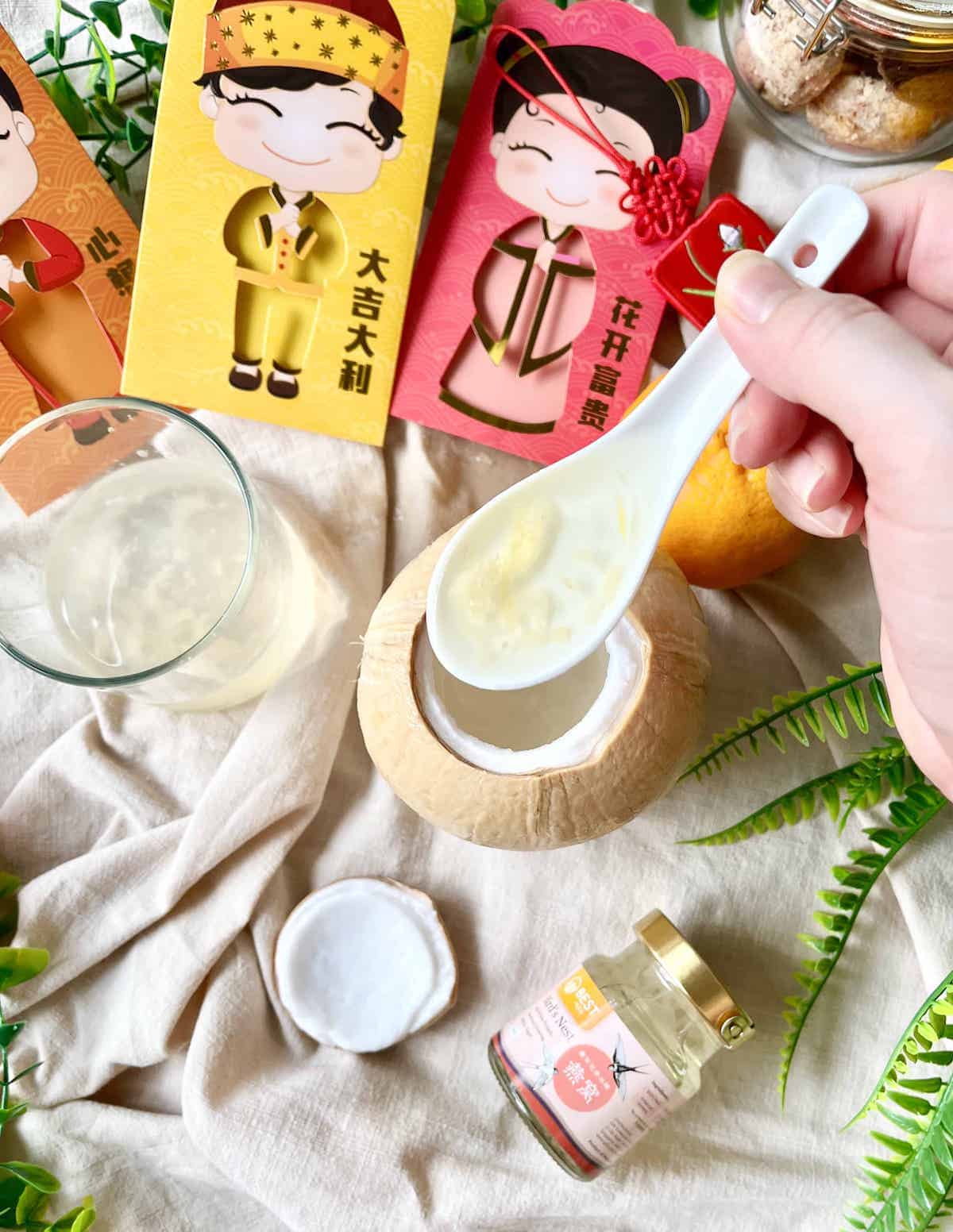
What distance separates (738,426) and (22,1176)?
0.73m

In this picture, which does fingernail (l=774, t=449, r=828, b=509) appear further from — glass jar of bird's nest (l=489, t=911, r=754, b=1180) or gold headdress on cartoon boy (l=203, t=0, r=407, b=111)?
gold headdress on cartoon boy (l=203, t=0, r=407, b=111)

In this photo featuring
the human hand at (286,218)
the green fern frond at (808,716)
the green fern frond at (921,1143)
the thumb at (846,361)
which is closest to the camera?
the thumb at (846,361)

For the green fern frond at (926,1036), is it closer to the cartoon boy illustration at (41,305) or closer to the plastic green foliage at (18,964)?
the plastic green foliage at (18,964)

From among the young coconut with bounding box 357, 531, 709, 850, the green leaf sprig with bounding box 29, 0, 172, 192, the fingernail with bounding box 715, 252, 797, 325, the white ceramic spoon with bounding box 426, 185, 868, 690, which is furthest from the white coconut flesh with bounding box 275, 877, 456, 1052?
the green leaf sprig with bounding box 29, 0, 172, 192

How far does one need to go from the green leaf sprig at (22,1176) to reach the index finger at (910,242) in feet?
2.54

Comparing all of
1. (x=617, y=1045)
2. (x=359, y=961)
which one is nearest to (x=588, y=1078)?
(x=617, y=1045)

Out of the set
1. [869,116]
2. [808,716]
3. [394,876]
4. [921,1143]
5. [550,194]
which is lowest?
[394,876]

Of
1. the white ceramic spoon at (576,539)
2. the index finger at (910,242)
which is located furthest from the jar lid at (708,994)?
the index finger at (910,242)

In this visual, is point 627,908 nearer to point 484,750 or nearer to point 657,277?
point 484,750

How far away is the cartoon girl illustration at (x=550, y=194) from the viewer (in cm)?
79

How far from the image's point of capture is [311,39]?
2.54 feet

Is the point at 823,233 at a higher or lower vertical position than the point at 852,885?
higher

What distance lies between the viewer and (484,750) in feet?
2.03

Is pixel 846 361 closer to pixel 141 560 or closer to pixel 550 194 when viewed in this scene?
pixel 550 194
